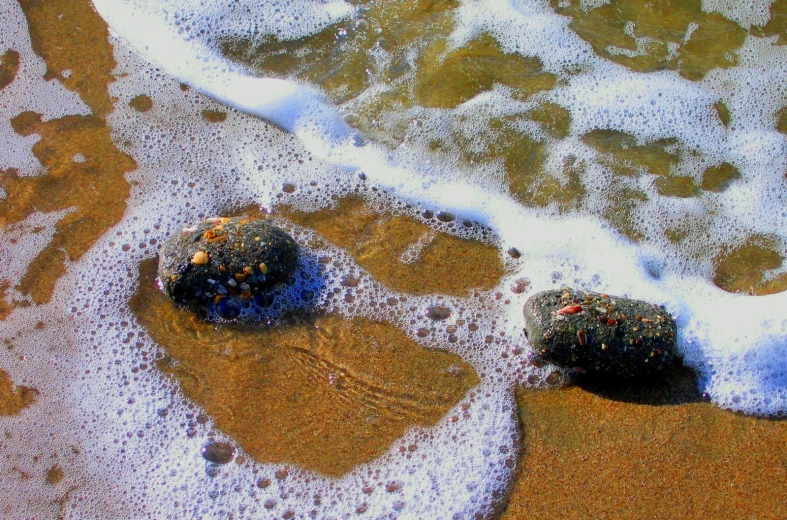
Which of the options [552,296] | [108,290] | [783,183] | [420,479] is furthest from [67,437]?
[783,183]

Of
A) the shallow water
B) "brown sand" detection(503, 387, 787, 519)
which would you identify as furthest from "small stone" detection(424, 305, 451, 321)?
"brown sand" detection(503, 387, 787, 519)

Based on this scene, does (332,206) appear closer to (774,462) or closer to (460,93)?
(460,93)

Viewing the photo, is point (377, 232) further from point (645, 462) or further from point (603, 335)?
point (645, 462)

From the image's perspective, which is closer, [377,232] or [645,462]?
[645,462]

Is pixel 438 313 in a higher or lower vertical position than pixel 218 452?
higher

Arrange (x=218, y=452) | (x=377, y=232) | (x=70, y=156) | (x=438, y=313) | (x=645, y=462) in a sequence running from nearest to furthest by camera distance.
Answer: (x=645, y=462) → (x=218, y=452) → (x=438, y=313) → (x=377, y=232) → (x=70, y=156)

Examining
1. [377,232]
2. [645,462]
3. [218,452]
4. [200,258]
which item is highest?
[200,258]

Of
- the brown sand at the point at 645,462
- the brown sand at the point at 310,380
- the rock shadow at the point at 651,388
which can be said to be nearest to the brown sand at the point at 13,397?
the brown sand at the point at 310,380

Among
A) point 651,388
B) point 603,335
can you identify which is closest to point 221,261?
point 603,335
